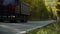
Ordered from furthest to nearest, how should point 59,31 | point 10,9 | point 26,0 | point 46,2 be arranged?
1. point 10,9
2. point 59,31
3. point 26,0
4. point 46,2

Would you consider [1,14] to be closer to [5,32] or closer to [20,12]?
[20,12]

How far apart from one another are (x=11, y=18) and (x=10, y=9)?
405 millimetres

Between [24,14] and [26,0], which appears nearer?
[26,0]

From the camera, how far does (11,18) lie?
8.91m

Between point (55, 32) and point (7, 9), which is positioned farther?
point (7, 9)

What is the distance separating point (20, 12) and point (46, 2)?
5728mm

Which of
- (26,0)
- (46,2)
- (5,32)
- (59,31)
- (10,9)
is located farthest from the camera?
(10,9)

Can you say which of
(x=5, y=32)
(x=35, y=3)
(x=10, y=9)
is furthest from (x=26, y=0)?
(x=10, y=9)

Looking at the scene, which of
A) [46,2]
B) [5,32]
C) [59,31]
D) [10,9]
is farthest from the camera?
[10,9]

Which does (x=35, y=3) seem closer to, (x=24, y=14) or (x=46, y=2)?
(x=46, y=2)

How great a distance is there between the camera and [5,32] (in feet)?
18.6

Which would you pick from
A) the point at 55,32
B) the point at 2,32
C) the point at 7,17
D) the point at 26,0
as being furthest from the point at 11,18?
the point at 26,0

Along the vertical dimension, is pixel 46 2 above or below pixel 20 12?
above

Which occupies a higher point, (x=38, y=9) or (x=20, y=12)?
(x=38, y=9)
